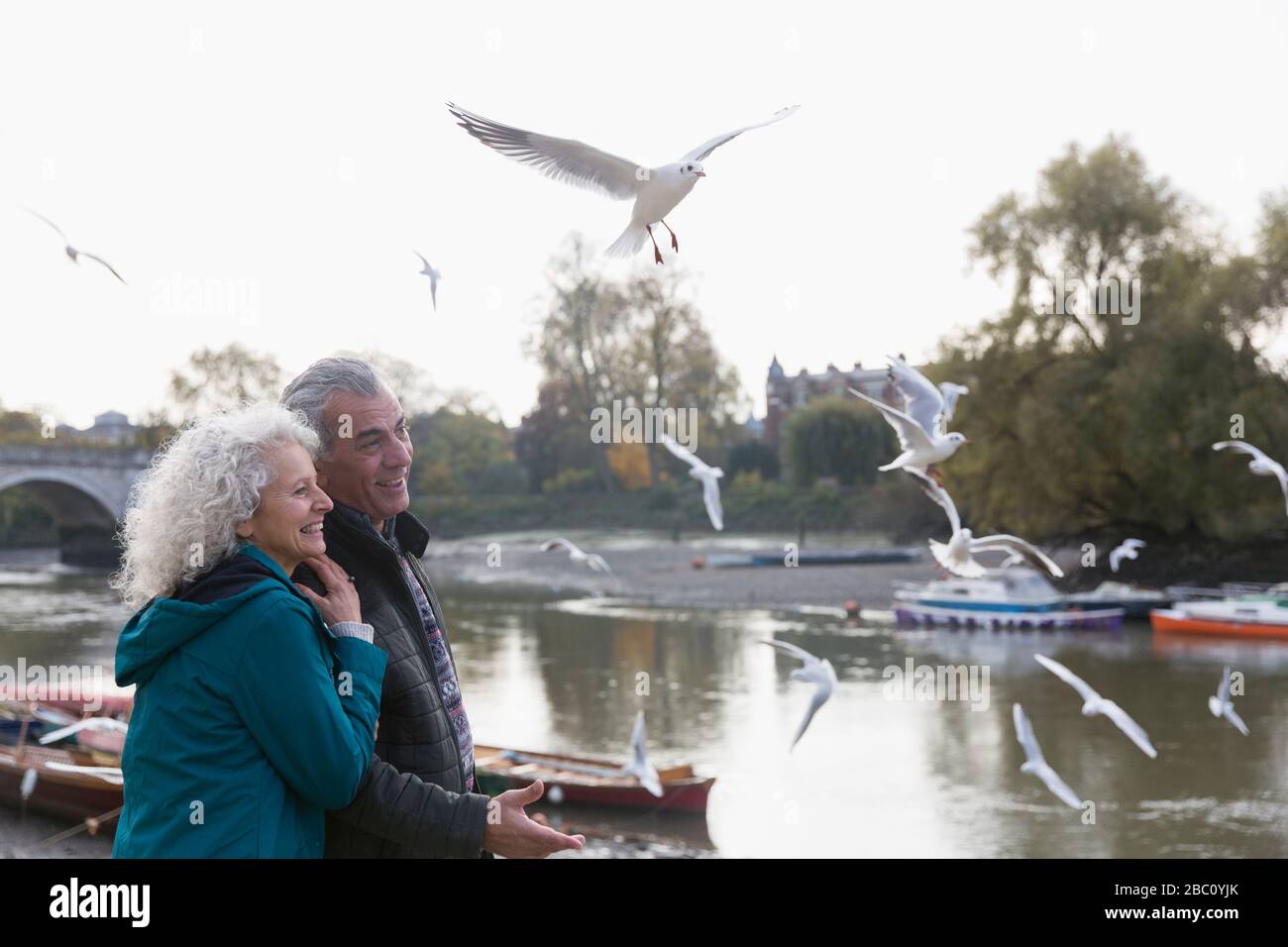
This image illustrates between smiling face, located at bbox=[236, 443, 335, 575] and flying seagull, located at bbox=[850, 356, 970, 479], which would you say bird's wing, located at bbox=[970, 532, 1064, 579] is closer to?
flying seagull, located at bbox=[850, 356, 970, 479]

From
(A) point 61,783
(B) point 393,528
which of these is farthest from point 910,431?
(A) point 61,783

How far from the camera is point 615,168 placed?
324 centimetres

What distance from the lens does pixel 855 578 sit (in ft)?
92.2

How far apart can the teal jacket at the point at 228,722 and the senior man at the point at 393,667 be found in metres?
0.21

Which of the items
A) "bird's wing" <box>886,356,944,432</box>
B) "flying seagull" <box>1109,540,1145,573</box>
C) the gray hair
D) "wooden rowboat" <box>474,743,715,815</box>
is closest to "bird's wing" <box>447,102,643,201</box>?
the gray hair

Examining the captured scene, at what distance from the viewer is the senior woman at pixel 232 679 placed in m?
1.73

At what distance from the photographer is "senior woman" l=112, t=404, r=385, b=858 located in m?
1.73

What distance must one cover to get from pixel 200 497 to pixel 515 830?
732 mm

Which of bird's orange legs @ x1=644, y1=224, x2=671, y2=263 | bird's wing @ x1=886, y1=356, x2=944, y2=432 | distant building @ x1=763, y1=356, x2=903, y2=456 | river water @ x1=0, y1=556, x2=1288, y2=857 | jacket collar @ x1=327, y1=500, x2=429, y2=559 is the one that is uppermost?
distant building @ x1=763, y1=356, x2=903, y2=456

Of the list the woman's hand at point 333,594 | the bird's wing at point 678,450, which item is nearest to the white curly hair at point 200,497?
the woman's hand at point 333,594

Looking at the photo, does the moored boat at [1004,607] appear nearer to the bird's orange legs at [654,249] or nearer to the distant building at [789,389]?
the bird's orange legs at [654,249]

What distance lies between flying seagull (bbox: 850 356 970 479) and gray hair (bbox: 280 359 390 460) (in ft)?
9.66
